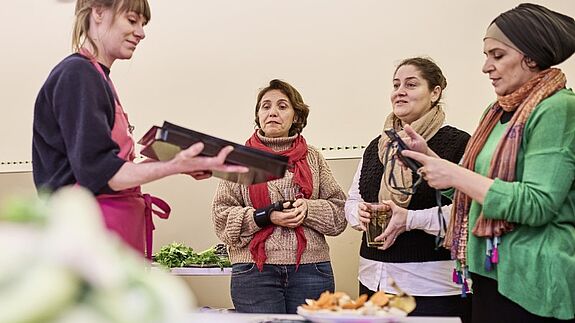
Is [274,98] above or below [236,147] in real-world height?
above

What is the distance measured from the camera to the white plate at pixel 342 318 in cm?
95

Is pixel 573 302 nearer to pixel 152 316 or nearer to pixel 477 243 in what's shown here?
pixel 477 243

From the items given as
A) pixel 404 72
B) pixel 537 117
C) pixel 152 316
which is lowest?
pixel 152 316

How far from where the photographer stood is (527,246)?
1.48m

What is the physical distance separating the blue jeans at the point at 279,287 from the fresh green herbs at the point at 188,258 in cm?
66

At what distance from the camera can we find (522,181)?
1.51 meters

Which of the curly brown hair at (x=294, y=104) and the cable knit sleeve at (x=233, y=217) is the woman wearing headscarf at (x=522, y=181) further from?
the curly brown hair at (x=294, y=104)

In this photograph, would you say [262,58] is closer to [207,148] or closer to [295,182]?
[295,182]

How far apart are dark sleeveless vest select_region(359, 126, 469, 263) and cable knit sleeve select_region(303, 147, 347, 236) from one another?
0.66 feet

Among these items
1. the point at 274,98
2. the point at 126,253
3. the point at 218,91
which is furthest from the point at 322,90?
the point at 126,253

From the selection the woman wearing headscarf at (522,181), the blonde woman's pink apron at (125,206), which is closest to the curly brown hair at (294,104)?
the woman wearing headscarf at (522,181)

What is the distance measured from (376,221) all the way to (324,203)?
0.46 meters

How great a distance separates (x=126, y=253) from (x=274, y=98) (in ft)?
7.13

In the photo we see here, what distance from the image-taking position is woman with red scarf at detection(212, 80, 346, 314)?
2305 millimetres
